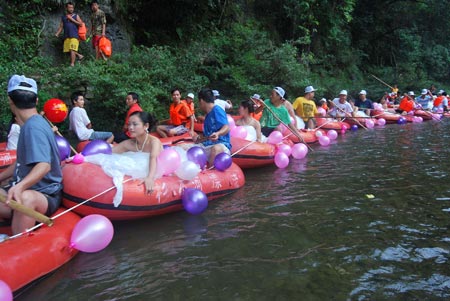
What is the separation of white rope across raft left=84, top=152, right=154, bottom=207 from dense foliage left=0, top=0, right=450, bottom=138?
4435mm

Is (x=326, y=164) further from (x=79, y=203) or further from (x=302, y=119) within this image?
(x=79, y=203)

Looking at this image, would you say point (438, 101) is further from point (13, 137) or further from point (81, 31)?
point (13, 137)

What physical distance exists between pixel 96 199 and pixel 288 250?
5.86 feet

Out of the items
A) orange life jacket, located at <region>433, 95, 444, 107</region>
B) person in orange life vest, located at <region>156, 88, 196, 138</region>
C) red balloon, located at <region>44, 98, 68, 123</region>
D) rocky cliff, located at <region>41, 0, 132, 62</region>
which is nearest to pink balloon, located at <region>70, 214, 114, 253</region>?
red balloon, located at <region>44, 98, 68, 123</region>

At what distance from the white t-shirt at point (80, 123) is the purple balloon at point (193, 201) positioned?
325 cm

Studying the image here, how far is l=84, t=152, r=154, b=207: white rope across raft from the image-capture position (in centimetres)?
364

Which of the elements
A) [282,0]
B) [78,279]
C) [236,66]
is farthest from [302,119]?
[282,0]

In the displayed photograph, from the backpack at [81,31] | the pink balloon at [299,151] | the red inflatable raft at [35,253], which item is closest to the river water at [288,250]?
the red inflatable raft at [35,253]

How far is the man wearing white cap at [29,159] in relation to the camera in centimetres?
277

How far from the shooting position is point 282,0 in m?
16.3

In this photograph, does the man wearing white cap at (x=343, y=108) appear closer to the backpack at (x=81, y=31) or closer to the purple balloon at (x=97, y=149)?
the backpack at (x=81, y=31)

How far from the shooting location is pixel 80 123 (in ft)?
21.4

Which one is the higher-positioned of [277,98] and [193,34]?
[193,34]

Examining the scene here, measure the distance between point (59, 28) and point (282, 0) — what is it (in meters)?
9.84
